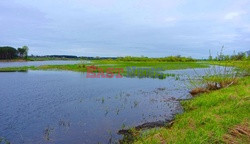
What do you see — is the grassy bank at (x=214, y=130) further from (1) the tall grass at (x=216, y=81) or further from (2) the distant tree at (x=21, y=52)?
(2) the distant tree at (x=21, y=52)

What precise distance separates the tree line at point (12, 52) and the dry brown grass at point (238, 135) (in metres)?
129

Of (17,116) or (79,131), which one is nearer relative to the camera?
(79,131)

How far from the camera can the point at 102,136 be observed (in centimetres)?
825

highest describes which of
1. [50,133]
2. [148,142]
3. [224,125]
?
[224,125]

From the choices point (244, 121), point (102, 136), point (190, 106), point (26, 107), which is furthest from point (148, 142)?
point (26, 107)

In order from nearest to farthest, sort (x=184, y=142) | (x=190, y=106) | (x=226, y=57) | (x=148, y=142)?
(x=184, y=142), (x=148, y=142), (x=190, y=106), (x=226, y=57)

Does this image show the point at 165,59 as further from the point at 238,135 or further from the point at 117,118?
the point at 238,135

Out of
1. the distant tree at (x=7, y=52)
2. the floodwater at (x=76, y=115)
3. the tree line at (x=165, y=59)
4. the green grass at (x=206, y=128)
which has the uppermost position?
the distant tree at (x=7, y=52)

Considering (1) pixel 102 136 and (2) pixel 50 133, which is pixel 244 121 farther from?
(2) pixel 50 133

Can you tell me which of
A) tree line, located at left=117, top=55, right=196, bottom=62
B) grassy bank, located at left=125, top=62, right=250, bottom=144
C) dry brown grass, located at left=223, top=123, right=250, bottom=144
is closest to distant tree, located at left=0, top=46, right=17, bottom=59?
tree line, located at left=117, top=55, right=196, bottom=62

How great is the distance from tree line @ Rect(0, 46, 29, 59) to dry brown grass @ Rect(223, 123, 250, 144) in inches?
5073

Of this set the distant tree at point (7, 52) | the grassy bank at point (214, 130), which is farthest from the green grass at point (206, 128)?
the distant tree at point (7, 52)

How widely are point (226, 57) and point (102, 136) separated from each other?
1175 centimetres

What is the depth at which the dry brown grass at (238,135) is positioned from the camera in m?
5.54
